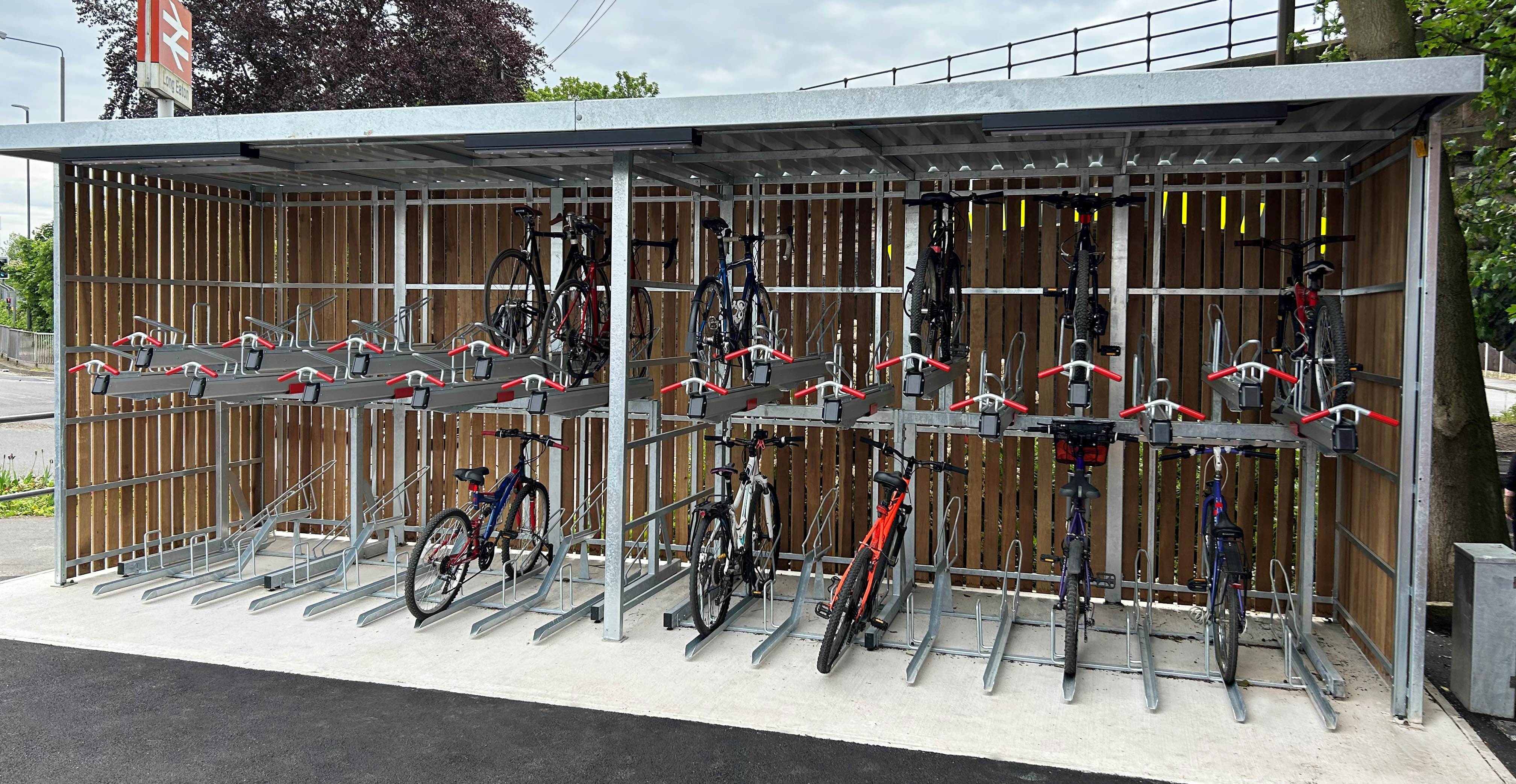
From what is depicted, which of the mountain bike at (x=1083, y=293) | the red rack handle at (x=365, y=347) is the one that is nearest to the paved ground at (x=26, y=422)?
the red rack handle at (x=365, y=347)

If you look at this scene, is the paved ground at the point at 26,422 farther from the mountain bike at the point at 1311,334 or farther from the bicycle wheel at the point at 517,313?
the mountain bike at the point at 1311,334

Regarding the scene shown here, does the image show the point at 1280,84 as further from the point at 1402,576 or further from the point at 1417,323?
the point at 1402,576

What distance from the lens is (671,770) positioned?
420 cm

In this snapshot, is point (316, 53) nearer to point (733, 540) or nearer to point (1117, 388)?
point (733, 540)

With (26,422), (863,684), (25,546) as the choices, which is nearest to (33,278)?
(26,422)

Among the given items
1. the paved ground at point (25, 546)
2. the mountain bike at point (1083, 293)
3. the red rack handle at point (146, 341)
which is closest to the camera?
the mountain bike at point (1083, 293)

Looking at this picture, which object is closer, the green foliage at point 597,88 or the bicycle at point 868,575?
the bicycle at point 868,575

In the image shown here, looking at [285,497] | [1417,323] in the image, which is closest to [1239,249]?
[1417,323]

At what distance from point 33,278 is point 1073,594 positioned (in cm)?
3277

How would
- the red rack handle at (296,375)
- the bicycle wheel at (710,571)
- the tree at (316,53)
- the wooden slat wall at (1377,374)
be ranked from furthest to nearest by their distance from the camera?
the tree at (316,53) → the red rack handle at (296,375) → the bicycle wheel at (710,571) → the wooden slat wall at (1377,374)

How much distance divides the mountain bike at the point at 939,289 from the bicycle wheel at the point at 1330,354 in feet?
5.77

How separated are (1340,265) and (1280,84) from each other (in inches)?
86.1

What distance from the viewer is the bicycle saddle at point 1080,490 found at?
5234 millimetres

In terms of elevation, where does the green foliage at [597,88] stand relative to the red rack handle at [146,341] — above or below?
above
